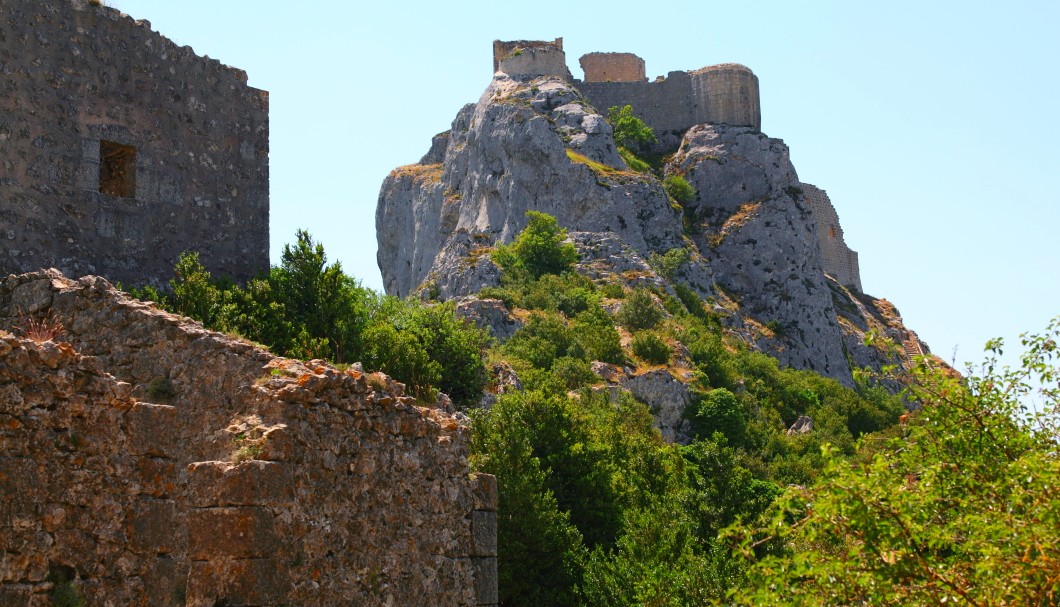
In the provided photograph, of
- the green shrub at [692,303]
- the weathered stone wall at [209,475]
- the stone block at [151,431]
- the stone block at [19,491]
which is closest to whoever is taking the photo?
the stone block at [19,491]

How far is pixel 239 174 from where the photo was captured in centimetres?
1762

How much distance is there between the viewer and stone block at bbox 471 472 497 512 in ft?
40.8

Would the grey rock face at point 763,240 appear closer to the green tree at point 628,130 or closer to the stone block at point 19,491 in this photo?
the green tree at point 628,130

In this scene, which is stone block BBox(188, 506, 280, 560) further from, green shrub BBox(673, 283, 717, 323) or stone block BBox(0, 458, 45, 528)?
green shrub BBox(673, 283, 717, 323)

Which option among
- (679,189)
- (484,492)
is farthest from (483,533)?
(679,189)

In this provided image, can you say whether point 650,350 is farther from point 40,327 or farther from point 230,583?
point 230,583

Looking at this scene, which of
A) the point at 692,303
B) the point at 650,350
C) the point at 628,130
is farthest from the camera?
the point at 628,130

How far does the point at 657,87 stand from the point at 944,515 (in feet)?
229

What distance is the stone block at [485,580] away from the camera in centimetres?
1225

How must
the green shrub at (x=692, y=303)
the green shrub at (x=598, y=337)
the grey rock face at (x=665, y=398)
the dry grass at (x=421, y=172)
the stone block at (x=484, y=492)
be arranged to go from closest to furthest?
the stone block at (x=484, y=492), the grey rock face at (x=665, y=398), the green shrub at (x=598, y=337), the green shrub at (x=692, y=303), the dry grass at (x=421, y=172)

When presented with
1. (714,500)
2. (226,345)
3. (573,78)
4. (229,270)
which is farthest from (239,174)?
(573,78)

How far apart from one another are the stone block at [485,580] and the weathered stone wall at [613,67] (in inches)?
2743

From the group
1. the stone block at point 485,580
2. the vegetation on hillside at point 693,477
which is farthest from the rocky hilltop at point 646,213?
the stone block at point 485,580

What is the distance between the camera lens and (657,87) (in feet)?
258
